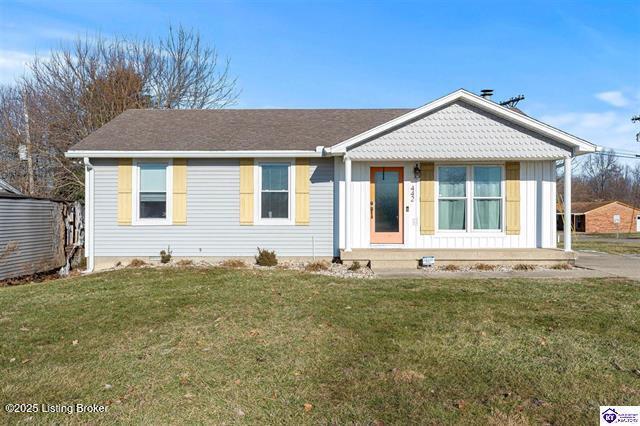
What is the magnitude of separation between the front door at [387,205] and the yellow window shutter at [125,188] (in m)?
6.17

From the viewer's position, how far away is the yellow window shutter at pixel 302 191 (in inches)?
477

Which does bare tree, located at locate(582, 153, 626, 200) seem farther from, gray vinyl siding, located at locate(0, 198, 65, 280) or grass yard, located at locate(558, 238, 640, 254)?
gray vinyl siding, located at locate(0, 198, 65, 280)

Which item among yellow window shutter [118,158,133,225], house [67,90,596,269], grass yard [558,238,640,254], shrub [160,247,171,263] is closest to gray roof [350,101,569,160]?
house [67,90,596,269]

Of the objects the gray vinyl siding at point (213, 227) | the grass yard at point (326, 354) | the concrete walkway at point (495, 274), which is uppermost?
the gray vinyl siding at point (213, 227)

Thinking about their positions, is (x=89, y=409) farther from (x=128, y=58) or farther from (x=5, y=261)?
(x=128, y=58)

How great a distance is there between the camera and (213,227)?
1224 cm

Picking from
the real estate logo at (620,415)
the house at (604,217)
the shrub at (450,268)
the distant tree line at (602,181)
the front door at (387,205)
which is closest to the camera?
the real estate logo at (620,415)

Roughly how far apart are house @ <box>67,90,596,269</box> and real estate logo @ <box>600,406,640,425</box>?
7.91 m

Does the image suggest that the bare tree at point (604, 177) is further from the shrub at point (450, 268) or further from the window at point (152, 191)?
the window at point (152, 191)

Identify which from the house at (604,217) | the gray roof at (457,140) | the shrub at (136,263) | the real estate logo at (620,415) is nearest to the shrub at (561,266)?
the gray roof at (457,140)

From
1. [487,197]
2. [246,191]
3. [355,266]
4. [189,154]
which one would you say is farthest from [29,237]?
[487,197]

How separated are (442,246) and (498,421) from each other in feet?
28.4

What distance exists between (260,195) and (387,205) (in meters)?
3.27

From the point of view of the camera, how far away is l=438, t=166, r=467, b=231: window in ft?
38.7
